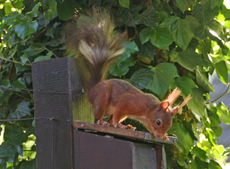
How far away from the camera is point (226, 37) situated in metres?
1.94

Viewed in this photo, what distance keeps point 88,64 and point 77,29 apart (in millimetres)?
185

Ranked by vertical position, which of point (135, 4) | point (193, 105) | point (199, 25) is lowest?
point (193, 105)

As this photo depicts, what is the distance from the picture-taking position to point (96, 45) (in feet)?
3.48

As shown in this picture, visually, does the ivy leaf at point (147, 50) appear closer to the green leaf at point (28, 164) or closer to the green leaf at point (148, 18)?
the green leaf at point (148, 18)

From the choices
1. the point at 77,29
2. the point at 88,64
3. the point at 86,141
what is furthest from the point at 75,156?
the point at 77,29

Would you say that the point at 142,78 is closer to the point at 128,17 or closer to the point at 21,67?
the point at 128,17

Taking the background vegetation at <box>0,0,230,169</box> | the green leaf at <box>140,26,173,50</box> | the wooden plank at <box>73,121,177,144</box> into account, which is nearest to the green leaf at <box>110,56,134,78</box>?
the background vegetation at <box>0,0,230,169</box>

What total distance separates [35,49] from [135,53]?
1.93 ft

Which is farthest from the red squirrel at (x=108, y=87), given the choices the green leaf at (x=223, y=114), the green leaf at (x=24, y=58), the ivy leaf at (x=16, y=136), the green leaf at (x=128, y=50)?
the green leaf at (x=223, y=114)

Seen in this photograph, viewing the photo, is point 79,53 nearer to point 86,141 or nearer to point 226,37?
point 86,141

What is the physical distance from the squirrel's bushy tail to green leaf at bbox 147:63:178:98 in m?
0.44

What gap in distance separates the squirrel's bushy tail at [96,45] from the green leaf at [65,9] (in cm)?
47

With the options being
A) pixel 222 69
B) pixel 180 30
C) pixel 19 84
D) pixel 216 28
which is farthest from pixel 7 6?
pixel 222 69

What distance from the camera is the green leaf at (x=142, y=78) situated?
4.75 feet
